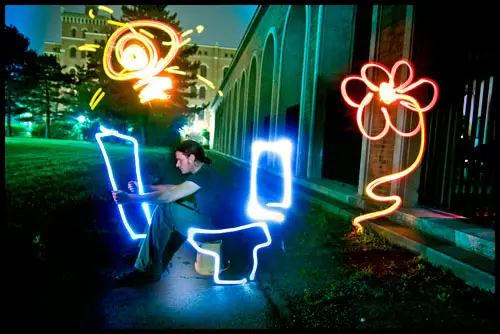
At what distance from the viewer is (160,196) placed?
4.09 m

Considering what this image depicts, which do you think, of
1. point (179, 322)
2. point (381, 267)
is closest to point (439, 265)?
point (381, 267)

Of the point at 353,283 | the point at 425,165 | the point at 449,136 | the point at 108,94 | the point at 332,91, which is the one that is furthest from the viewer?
the point at 108,94

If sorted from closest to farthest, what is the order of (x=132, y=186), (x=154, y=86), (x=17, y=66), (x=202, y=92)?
(x=132, y=186) → (x=154, y=86) → (x=17, y=66) → (x=202, y=92)

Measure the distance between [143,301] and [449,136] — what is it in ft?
18.5

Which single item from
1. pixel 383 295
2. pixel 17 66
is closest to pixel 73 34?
pixel 17 66

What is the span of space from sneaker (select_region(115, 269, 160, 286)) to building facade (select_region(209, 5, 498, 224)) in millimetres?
4153

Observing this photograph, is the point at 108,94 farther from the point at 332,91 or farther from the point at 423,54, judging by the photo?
the point at 423,54

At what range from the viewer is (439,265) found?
14.3ft

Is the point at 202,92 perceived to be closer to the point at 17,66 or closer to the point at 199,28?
the point at 17,66

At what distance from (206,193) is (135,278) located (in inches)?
52.8

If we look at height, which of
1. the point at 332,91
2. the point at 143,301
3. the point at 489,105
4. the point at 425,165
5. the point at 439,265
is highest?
the point at 332,91

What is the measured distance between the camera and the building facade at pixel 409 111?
5590 mm

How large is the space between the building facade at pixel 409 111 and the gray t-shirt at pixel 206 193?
3150 millimetres

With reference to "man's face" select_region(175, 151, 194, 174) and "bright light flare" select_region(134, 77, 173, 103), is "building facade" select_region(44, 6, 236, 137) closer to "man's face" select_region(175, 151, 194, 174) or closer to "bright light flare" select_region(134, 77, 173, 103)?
"bright light flare" select_region(134, 77, 173, 103)
